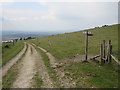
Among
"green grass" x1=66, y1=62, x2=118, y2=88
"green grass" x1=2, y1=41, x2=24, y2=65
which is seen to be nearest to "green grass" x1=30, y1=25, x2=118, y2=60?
"green grass" x1=2, y1=41, x2=24, y2=65

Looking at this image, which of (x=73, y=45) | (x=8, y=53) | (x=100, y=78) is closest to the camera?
(x=100, y=78)

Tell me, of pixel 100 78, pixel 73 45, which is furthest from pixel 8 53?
pixel 100 78

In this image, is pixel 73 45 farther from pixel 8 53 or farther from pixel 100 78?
pixel 100 78

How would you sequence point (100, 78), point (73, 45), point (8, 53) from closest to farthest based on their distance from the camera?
point (100, 78) → point (8, 53) → point (73, 45)

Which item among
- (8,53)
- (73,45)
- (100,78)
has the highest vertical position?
(73,45)

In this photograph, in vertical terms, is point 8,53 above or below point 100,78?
above

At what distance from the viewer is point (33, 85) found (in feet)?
32.2

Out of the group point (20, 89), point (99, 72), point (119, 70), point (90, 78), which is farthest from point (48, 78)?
point (119, 70)

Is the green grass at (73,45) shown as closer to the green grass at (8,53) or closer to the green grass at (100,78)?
the green grass at (8,53)

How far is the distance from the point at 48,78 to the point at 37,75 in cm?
141

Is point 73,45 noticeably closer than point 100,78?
No

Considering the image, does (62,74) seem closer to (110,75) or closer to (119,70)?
(110,75)

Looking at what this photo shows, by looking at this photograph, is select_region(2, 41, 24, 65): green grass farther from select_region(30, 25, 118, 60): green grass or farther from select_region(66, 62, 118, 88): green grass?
select_region(66, 62, 118, 88): green grass

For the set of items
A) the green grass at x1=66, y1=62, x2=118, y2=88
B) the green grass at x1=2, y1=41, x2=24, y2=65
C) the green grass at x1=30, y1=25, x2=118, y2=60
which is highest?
the green grass at x1=30, y1=25, x2=118, y2=60
